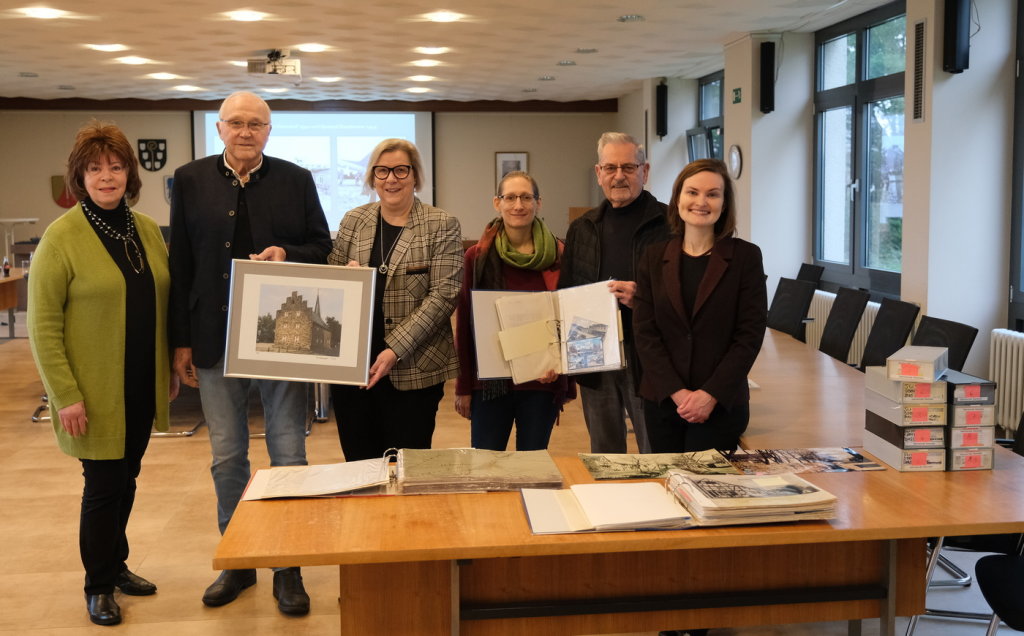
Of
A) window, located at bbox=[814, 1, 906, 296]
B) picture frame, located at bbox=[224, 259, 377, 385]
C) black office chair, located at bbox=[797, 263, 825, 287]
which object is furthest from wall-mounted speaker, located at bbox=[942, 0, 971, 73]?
picture frame, located at bbox=[224, 259, 377, 385]

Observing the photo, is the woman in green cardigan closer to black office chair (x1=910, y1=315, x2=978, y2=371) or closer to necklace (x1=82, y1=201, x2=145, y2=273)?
necklace (x1=82, y1=201, x2=145, y2=273)

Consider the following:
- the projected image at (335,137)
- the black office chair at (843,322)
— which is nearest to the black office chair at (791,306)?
the black office chair at (843,322)

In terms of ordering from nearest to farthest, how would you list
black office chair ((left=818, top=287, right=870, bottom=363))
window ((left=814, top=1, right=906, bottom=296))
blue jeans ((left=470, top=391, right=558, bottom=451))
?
1. blue jeans ((left=470, top=391, right=558, bottom=451))
2. black office chair ((left=818, top=287, right=870, bottom=363))
3. window ((left=814, top=1, right=906, bottom=296))

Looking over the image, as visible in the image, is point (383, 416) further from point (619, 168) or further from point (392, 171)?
point (619, 168)

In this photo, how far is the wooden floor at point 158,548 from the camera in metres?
3.19

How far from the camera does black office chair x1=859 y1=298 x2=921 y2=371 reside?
14.7 ft

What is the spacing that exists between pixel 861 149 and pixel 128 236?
6255 millimetres

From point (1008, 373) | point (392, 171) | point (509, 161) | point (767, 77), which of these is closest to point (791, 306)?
point (1008, 373)

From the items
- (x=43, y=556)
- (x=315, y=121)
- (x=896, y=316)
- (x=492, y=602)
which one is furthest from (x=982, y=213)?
(x=315, y=121)

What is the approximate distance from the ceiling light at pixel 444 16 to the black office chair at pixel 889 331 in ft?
13.8

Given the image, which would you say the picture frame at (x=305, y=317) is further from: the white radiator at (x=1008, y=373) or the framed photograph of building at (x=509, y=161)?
the framed photograph of building at (x=509, y=161)

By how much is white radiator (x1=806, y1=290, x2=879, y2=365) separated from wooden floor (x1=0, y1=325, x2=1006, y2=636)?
7.52 feet

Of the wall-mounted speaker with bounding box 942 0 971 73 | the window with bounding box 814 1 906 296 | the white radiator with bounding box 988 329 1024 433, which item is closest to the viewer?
the white radiator with bounding box 988 329 1024 433

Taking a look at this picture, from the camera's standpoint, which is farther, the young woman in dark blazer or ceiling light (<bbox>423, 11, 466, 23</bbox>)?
ceiling light (<bbox>423, 11, 466, 23</bbox>)
